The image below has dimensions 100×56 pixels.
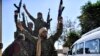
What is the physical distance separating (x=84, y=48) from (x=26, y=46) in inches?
154

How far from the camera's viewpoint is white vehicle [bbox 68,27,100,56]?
428 inches

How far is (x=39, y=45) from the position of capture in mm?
8477

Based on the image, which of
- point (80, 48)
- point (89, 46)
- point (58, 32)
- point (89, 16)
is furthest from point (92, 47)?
point (89, 16)

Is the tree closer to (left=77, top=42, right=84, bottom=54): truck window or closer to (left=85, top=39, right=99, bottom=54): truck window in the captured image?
(left=77, top=42, right=84, bottom=54): truck window

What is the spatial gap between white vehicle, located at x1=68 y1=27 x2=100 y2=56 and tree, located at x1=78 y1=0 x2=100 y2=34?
18520 millimetres

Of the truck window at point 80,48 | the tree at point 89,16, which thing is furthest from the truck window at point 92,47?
the tree at point 89,16

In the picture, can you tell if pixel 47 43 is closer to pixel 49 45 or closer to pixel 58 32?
pixel 49 45

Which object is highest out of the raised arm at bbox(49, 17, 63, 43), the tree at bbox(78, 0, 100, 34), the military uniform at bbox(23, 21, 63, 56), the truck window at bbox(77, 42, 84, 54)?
the tree at bbox(78, 0, 100, 34)

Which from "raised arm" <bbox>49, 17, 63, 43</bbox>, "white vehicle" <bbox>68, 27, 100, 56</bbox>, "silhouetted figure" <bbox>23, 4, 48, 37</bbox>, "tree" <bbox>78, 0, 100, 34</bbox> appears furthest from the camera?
"tree" <bbox>78, 0, 100, 34</bbox>

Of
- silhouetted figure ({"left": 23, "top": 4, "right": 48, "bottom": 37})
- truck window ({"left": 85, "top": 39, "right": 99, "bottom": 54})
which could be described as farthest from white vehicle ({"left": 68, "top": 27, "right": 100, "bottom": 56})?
silhouetted figure ({"left": 23, "top": 4, "right": 48, "bottom": 37})

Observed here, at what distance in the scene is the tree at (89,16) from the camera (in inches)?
1278

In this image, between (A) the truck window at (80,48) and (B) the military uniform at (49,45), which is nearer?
(B) the military uniform at (49,45)

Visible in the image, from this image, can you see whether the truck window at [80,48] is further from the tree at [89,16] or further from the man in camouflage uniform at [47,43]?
the tree at [89,16]

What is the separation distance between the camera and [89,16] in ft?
110
